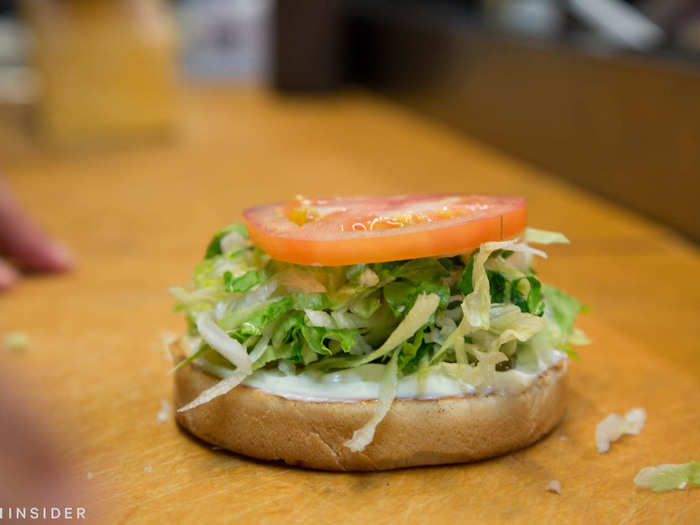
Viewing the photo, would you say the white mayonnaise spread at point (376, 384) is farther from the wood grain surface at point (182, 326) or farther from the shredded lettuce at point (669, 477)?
the shredded lettuce at point (669, 477)

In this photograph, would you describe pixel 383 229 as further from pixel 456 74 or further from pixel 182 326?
pixel 456 74

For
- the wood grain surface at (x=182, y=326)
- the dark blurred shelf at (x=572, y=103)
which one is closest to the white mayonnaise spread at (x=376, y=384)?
the wood grain surface at (x=182, y=326)

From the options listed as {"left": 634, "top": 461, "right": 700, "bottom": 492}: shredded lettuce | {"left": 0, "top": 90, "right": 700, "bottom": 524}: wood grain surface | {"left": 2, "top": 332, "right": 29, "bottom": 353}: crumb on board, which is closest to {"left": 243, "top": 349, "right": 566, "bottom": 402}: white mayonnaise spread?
{"left": 0, "top": 90, "right": 700, "bottom": 524}: wood grain surface

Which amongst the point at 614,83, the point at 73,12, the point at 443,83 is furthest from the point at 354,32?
the point at 614,83

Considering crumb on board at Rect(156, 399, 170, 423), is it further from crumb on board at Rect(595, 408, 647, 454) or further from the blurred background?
the blurred background

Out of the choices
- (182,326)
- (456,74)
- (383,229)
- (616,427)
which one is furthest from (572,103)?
(383,229)
